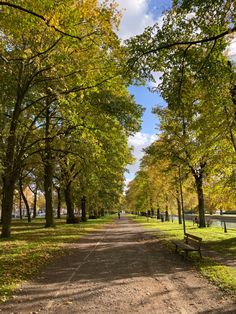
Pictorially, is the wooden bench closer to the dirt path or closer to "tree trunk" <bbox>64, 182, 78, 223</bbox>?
the dirt path

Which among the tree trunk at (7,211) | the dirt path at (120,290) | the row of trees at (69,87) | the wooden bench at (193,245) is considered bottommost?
the dirt path at (120,290)

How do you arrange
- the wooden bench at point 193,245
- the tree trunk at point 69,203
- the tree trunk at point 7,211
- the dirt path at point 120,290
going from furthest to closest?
the tree trunk at point 69,203 → the tree trunk at point 7,211 → the wooden bench at point 193,245 → the dirt path at point 120,290

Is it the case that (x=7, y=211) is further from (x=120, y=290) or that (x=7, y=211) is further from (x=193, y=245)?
(x=120, y=290)

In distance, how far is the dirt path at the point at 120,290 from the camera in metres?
7.02

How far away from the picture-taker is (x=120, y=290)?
8.41 meters

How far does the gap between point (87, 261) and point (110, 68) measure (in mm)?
9838

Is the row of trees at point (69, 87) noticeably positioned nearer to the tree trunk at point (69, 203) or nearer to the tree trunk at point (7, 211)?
the tree trunk at point (7, 211)

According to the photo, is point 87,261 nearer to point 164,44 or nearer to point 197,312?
point 197,312

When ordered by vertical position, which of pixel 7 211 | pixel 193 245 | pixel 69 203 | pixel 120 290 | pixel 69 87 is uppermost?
pixel 69 87

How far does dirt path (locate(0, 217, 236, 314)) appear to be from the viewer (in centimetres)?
702

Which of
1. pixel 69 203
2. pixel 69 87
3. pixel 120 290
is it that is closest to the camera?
pixel 120 290

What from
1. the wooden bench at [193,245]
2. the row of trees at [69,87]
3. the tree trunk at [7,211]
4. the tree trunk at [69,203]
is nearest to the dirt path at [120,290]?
the wooden bench at [193,245]

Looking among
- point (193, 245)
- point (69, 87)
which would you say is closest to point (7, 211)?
point (69, 87)

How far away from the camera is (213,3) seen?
8516 mm
